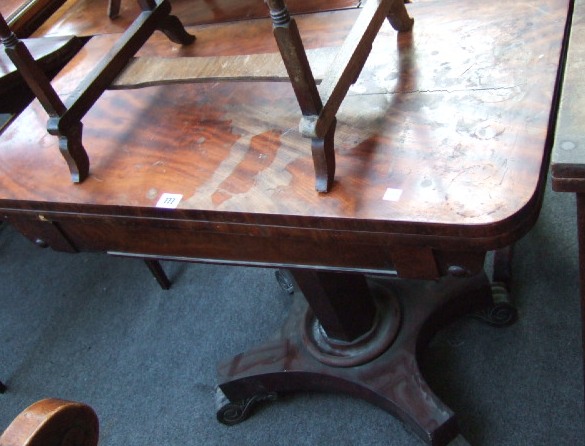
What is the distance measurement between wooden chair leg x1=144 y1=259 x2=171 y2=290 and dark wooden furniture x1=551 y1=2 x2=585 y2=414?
1.26 meters

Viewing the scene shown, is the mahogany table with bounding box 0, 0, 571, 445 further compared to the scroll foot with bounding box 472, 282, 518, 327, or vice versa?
the scroll foot with bounding box 472, 282, 518, 327

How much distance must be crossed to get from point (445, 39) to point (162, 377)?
44.4 inches

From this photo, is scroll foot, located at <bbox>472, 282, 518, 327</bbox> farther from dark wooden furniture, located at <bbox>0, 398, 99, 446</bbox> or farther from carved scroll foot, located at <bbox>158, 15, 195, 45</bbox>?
dark wooden furniture, located at <bbox>0, 398, 99, 446</bbox>

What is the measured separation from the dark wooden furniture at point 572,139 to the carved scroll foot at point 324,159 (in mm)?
258

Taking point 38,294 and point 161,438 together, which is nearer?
point 161,438

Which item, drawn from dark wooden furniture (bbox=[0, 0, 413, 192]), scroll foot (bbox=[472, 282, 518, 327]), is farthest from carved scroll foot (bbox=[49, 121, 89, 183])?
scroll foot (bbox=[472, 282, 518, 327])

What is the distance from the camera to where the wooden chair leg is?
1771mm

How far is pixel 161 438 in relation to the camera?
1485mm

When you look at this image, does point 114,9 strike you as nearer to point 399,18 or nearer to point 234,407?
point 399,18

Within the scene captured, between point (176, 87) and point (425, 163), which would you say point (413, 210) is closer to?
point (425, 163)

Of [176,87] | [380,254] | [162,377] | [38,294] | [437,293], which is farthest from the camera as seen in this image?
[38,294]

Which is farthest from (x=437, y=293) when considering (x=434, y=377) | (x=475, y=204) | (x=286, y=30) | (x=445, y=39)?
(x=286, y=30)

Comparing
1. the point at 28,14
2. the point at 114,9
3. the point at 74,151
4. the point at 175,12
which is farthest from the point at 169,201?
the point at 28,14

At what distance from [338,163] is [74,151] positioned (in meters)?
0.41
